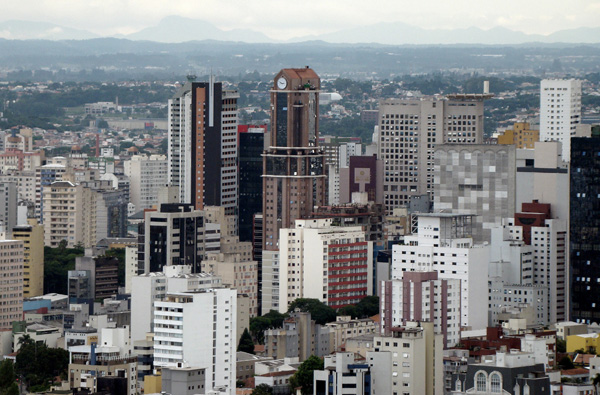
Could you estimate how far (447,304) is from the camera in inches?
2785

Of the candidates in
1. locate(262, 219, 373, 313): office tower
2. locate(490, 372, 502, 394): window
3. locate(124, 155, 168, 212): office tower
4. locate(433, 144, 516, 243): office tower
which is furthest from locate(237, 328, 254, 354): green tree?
locate(124, 155, 168, 212): office tower

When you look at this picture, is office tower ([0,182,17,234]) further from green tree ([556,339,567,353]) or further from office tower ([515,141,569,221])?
green tree ([556,339,567,353])

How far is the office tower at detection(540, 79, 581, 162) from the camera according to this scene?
129 m

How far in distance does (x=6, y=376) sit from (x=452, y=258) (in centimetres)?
1790

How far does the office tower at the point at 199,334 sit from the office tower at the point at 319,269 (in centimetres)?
2109

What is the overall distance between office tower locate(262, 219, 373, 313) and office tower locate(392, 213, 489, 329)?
27.5 ft

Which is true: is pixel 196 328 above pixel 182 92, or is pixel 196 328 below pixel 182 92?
below

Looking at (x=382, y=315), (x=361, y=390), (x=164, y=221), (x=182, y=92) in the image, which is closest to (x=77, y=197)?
(x=182, y=92)

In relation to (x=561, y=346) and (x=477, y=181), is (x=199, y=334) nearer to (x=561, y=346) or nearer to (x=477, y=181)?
(x=561, y=346)

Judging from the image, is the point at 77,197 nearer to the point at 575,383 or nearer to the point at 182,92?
the point at 182,92

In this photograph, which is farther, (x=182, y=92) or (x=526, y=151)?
(x=182, y=92)

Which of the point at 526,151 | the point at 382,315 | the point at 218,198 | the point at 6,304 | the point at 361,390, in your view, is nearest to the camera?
the point at 361,390

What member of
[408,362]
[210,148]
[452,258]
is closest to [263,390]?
[408,362]

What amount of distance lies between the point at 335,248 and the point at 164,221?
7.50 metres
